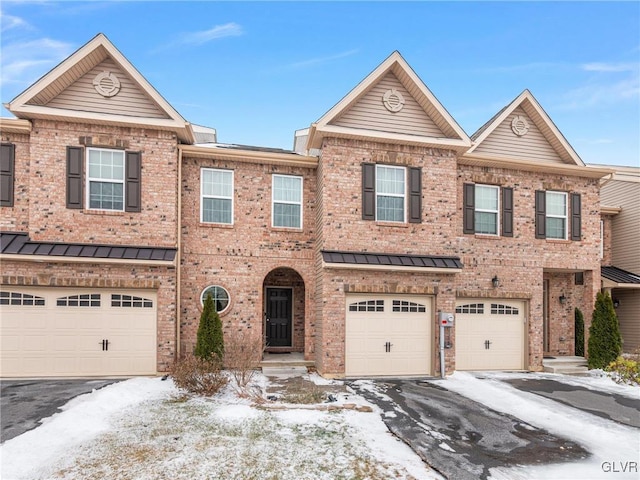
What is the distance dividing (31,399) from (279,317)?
24.6ft

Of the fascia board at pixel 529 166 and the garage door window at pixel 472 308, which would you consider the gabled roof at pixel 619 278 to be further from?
the garage door window at pixel 472 308

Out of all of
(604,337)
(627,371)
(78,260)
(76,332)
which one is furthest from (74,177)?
(604,337)

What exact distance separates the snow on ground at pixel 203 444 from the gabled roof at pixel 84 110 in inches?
286

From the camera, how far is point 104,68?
11.5m

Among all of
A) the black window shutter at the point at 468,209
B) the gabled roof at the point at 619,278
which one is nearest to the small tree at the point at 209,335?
the black window shutter at the point at 468,209

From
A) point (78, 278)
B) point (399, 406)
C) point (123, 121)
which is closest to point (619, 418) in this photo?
point (399, 406)

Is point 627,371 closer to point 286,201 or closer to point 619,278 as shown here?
point 619,278

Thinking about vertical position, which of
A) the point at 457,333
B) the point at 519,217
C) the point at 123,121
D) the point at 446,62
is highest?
the point at 446,62

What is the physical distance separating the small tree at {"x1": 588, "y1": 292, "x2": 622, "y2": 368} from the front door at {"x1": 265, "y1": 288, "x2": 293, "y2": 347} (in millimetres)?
10397

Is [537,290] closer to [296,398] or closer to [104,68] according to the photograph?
[296,398]

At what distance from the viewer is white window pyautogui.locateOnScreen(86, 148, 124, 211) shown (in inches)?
444

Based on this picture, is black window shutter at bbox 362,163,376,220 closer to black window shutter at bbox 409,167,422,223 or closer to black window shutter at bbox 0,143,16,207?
black window shutter at bbox 409,167,422,223

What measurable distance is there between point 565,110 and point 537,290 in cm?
1248

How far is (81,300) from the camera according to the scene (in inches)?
435
